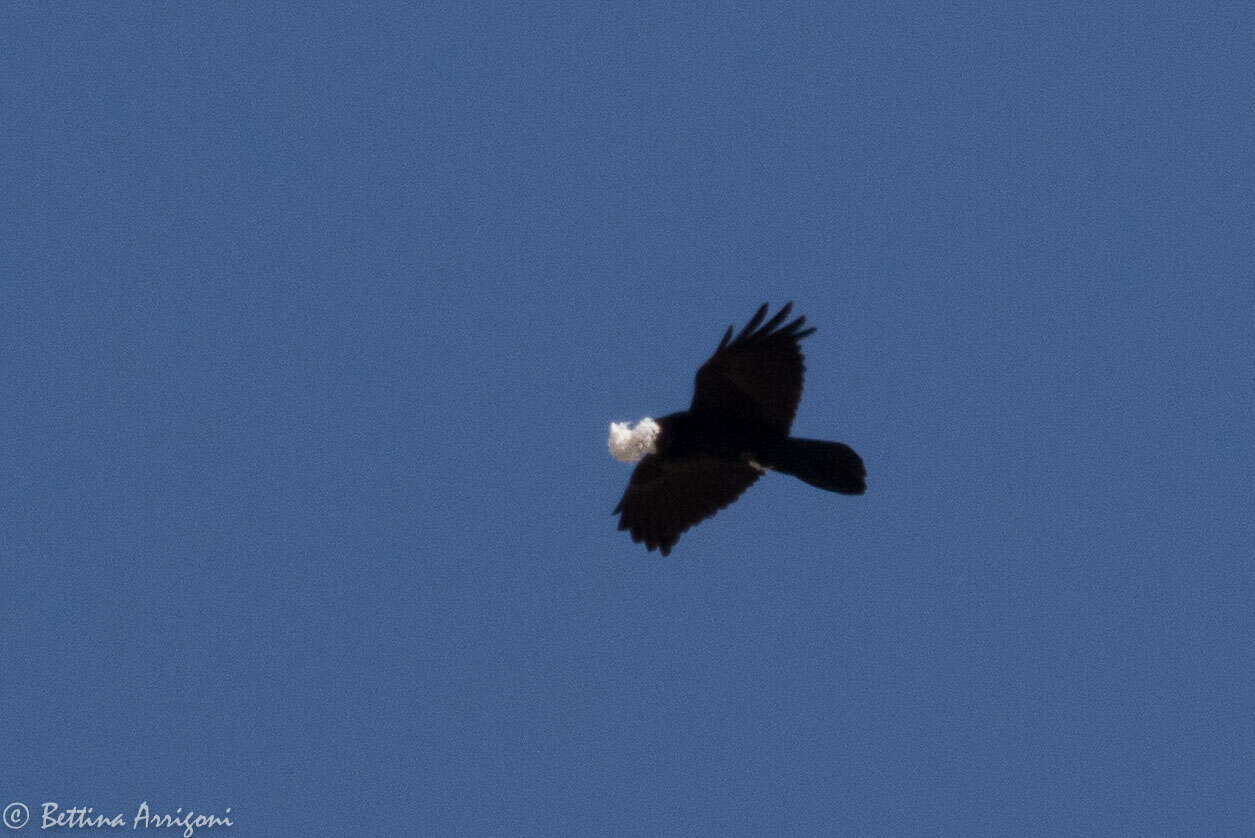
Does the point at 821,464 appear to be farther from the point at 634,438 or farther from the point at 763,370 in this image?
the point at 634,438

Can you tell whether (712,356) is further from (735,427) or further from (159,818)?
(159,818)

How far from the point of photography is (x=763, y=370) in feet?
47.9

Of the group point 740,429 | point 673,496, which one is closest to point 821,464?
point 740,429

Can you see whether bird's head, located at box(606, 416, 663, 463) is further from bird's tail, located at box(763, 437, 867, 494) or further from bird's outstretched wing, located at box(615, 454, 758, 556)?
bird's tail, located at box(763, 437, 867, 494)

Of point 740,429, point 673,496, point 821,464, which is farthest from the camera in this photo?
point 673,496

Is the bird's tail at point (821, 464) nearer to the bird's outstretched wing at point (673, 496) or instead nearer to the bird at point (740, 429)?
the bird at point (740, 429)

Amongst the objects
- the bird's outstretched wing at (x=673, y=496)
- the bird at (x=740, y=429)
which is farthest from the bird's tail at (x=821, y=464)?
the bird's outstretched wing at (x=673, y=496)

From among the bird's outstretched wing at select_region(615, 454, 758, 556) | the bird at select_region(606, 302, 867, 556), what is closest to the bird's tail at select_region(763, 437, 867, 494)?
the bird at select_region(606, 302, 867, 556)

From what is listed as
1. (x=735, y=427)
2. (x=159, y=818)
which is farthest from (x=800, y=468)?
(x=159, y=818)

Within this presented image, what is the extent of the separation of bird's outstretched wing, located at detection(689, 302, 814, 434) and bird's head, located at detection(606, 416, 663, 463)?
65 centimetres

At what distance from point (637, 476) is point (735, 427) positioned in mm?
1112

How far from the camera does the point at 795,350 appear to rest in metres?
14.6

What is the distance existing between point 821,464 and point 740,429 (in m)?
0.96

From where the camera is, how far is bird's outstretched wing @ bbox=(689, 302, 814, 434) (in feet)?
47.7
